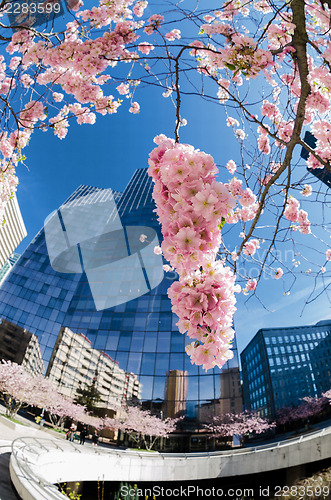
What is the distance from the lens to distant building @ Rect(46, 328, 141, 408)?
24859mm

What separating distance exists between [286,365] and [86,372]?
5776cm

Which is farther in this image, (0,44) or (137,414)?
(137,414)

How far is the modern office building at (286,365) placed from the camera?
61812mm

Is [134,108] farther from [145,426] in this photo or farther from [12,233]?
[12,233]

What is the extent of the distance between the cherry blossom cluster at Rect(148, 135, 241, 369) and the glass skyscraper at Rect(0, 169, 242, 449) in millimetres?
19175

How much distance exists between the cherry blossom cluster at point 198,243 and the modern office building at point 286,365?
7065 centimetres

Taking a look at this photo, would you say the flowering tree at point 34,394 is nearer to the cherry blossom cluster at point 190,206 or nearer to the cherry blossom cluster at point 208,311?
the cherry blossom cluster at point 208,311

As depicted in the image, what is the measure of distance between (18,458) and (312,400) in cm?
4272

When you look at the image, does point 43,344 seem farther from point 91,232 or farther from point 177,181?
point 177,181

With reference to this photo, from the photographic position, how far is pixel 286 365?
6681 centimetres

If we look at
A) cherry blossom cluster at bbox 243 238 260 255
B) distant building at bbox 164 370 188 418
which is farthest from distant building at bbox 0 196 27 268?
cherry blossom cluster at bbox 243 238 260 255

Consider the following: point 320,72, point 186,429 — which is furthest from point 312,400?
point 320,72

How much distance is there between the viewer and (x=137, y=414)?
22.9 metres

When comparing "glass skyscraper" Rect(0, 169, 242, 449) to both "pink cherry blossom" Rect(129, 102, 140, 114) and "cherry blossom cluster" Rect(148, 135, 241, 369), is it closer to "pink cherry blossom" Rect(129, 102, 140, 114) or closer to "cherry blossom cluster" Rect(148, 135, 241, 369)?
"pink cherry blossom" Rect(129, 102, 140, 114)
